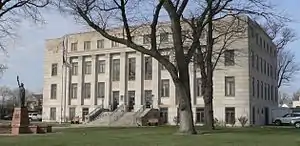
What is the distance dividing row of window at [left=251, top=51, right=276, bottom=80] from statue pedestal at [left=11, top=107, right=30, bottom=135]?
3699 cm

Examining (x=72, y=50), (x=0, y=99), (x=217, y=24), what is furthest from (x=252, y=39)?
(x=0, y=99)

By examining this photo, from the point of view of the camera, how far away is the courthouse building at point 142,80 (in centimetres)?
6306

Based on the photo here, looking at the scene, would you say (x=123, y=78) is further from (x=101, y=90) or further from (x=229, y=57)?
(x=229, y=57)

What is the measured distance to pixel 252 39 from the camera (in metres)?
65.1

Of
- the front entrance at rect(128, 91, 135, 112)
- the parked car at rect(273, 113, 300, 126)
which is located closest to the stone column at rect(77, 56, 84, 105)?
→ the front entrance at rect(128, 91, 135, 112)

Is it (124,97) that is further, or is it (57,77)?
(57,77)

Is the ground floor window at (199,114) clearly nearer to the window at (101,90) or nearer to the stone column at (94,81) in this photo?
the window at (101,90)

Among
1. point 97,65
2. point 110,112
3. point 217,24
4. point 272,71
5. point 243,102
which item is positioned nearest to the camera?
point 217,24

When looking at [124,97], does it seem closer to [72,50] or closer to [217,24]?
[72,50]

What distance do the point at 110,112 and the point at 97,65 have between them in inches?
411

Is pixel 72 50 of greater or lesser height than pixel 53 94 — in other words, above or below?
above

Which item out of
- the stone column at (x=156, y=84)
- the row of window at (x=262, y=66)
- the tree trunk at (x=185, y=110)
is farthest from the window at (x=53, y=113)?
the tree trunk at (x=185, y=110)

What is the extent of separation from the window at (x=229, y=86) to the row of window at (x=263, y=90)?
333cm

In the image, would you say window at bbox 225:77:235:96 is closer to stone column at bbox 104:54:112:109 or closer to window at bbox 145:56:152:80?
window at bbox 145:56:152:80
